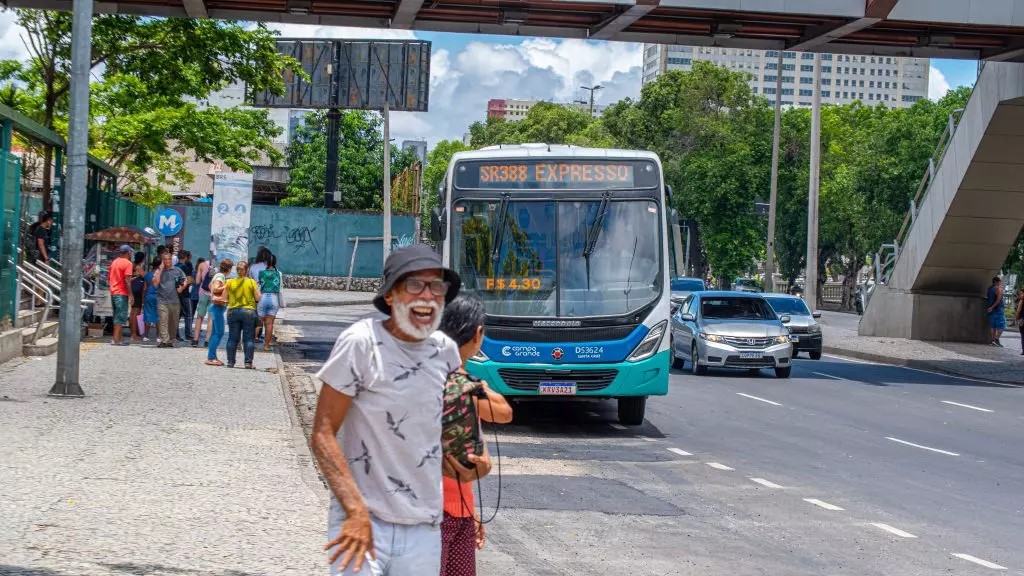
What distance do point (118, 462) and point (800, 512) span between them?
5.05 meters

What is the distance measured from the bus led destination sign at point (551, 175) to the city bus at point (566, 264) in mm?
12

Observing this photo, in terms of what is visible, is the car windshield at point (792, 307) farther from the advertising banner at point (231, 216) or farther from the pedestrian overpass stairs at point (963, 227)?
the advertising banner at point (231, 216)

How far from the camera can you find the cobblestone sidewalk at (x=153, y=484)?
6.89 m

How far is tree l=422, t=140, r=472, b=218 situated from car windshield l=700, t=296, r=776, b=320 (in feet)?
321

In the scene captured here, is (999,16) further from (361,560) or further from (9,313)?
(361,560)

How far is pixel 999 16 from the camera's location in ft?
71.9

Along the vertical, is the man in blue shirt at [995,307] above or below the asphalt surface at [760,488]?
above

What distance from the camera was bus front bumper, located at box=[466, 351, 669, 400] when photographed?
49.0 ft

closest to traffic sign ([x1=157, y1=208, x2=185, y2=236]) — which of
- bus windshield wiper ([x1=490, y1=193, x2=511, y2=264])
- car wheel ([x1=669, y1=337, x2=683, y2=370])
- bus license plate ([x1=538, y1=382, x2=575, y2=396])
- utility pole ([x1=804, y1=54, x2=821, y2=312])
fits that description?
car wheel ([x1=669, y1=337, x2=683, y2=370])

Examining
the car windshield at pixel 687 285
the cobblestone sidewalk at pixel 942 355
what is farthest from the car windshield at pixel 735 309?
the car windshield at pixel 687 285

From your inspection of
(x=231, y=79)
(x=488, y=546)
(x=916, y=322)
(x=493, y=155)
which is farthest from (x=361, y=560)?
(x=916, y=322)

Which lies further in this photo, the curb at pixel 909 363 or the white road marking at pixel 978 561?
the curb at pixel 909 363

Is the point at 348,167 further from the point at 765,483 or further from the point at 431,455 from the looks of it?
the point at 431,455

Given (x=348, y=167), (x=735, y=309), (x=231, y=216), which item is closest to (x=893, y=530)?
(x=735, y=309)
